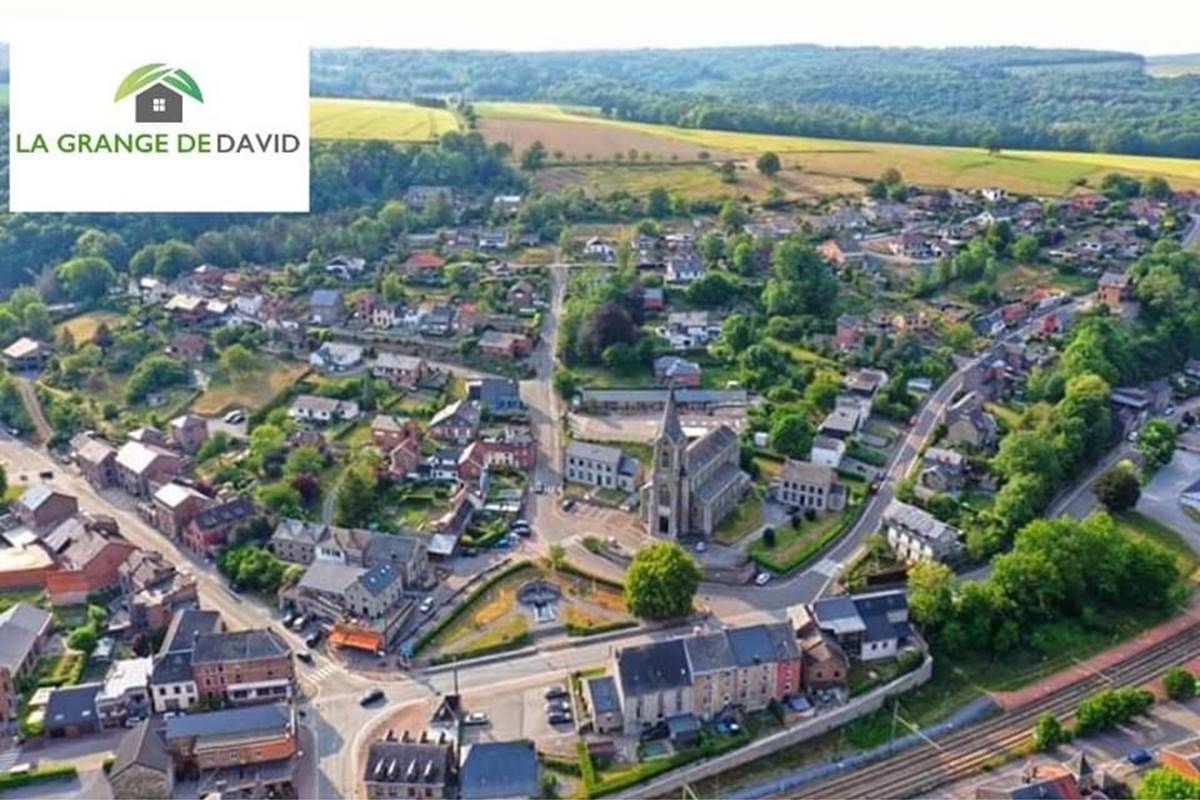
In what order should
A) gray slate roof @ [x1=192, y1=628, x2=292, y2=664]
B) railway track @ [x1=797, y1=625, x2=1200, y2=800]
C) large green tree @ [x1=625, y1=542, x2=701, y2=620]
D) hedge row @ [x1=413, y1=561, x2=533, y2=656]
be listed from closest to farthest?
railway track @ [x1=797, y1=625, x2=1200, y2=800] → gray slate roof @ [x1=192, y1=628, x2=292, y2=664] → hedge row @ [x1=413, y1=561, x2=533, y2=656] → large green tree @ [x1=625, y1=542, x2=701, y2=620]

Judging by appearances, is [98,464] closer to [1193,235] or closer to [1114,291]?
[1114,291]

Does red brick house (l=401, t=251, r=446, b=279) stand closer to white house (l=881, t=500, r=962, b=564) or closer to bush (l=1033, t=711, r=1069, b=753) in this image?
white house (l=881, t=500, r=962, b=564)

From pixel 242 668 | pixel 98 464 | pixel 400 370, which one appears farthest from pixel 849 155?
pixel 242 668

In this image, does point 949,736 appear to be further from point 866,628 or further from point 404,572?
point 404,572

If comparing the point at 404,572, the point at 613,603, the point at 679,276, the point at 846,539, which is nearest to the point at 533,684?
the point at 613,603

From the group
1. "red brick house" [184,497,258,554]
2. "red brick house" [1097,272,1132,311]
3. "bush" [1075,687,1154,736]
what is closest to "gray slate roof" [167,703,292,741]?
"red brick house" [184,497,258,554]

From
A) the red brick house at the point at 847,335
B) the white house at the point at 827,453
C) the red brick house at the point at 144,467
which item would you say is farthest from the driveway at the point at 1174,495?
the red brick house at the point at 144,467
